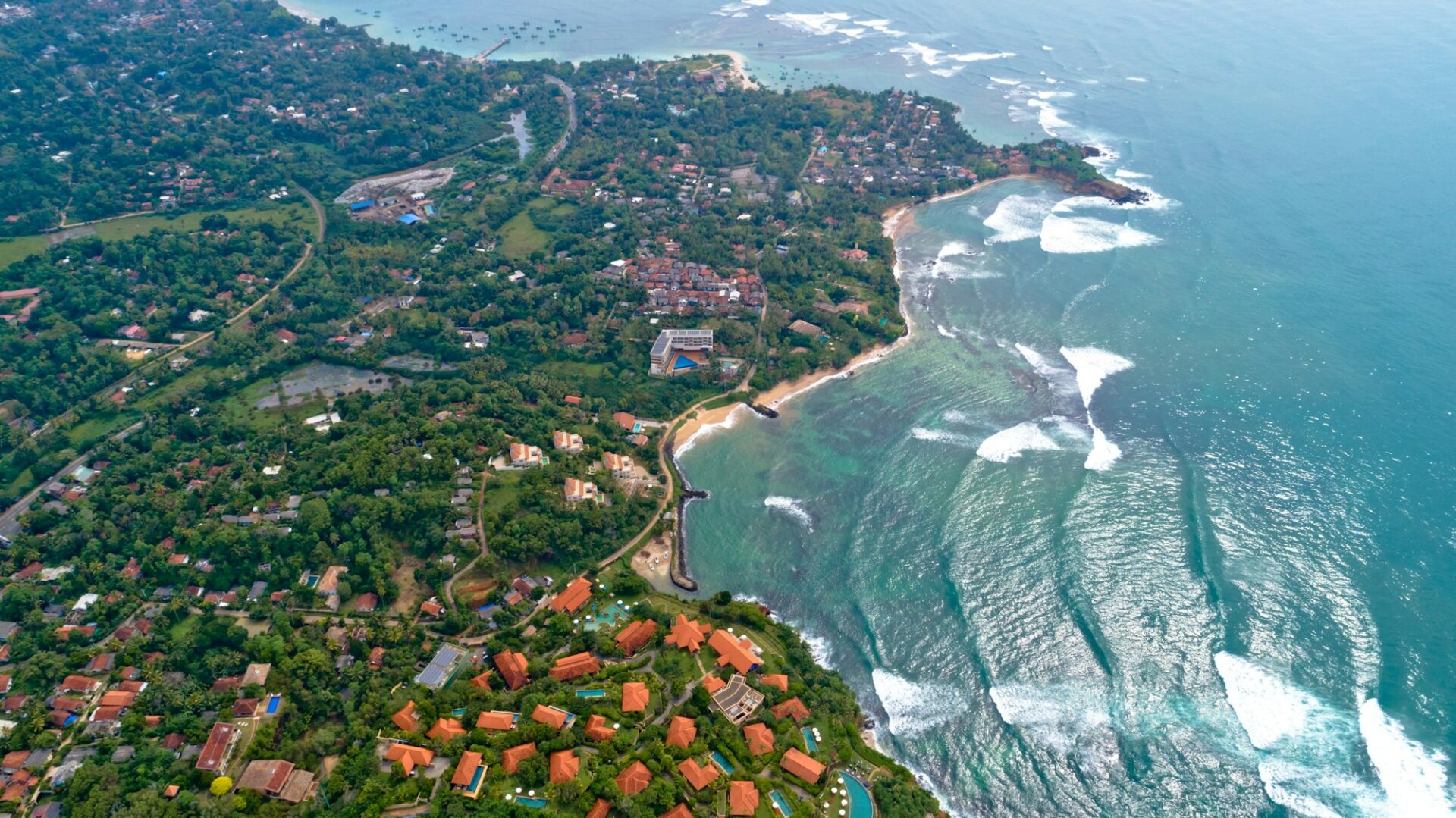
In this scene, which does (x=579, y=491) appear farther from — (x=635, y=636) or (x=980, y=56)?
(x=980, y=56)

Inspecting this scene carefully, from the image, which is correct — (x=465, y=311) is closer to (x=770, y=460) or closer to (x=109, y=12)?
(x=770, y=460)

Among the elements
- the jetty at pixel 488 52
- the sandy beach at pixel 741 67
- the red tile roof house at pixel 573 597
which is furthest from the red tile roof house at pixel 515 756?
the jetty at pixel 488 52

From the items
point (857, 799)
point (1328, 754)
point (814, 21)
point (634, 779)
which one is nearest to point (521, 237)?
point (634, 779)

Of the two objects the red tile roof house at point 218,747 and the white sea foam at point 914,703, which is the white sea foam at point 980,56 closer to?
the white sea foam at point 914,703

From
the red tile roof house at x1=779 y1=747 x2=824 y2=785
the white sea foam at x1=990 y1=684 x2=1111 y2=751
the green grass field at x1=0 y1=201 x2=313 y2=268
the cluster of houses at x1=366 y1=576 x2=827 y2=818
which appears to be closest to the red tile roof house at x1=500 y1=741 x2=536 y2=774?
the cluster of houses at x1=366 y1=576 x2=827 y2=818

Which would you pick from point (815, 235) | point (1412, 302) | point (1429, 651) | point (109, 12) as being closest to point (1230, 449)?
point (1429, 651)

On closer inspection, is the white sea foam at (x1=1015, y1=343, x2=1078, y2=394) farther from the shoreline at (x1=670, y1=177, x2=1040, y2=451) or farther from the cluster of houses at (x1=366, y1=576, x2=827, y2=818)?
the cluster of houses at (x1=366, y1=576, x2=827, y2=818)
